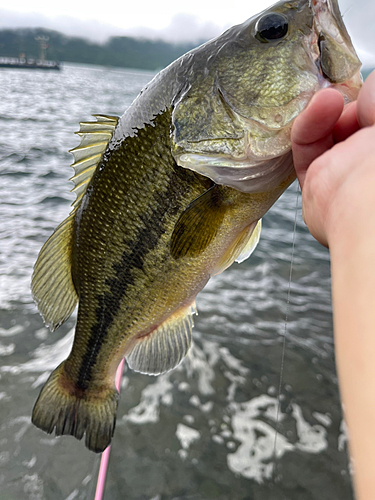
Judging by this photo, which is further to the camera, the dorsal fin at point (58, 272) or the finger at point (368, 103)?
the dorsal fin at point (58, 272)

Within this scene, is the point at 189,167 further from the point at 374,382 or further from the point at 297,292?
the point at 297,292

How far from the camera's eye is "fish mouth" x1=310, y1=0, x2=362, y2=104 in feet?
3.05

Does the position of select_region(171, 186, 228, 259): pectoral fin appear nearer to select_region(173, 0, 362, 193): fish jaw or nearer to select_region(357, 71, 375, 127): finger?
select_region(173, 0, 362, 193): fish jaw

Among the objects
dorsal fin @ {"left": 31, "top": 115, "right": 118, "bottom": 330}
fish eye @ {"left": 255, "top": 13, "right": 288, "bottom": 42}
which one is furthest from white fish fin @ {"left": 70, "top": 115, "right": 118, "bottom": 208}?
fish eye @ {"left": 255, "top": 13, "right": 288, "bottom": 42}

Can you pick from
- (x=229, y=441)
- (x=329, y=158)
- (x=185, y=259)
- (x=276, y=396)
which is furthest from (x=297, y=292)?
(x=329, y=158)

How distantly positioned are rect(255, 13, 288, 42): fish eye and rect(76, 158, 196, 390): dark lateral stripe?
46 cm

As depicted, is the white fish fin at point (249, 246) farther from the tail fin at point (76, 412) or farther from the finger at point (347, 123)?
the tail fin at point (76, 412)

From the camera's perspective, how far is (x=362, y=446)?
1.42ft

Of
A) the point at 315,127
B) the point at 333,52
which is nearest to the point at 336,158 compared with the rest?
the point at 315,127

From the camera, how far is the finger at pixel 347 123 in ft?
2.78

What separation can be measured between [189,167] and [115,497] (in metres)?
1.99

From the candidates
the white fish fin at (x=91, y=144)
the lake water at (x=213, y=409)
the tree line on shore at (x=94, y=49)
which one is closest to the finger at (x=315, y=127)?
the lake water at (x=213, y=409)

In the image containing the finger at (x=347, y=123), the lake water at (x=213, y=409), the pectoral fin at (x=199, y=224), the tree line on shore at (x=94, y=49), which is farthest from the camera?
the tree line on shore at (x=94, y=49)

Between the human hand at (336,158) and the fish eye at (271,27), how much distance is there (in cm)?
36
